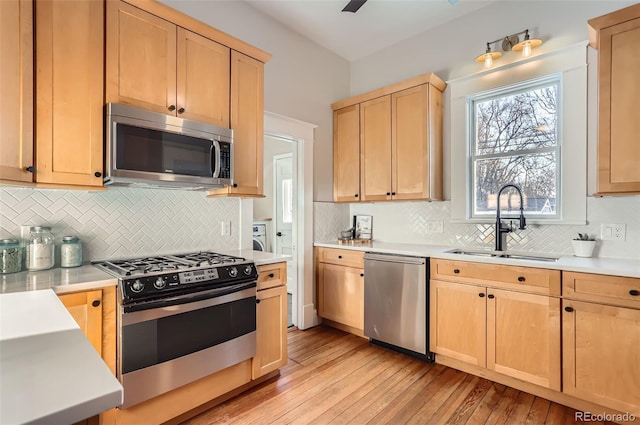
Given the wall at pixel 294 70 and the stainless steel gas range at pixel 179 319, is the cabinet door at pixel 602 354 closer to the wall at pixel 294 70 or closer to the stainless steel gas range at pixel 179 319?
the stainless steel gas range at pixel 179 319

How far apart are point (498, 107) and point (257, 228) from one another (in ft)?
12.7

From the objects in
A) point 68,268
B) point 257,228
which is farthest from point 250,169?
point 257,228

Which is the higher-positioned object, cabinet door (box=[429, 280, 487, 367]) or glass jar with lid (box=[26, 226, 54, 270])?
glass jar with lid (box=[26, 226, 54, 270])

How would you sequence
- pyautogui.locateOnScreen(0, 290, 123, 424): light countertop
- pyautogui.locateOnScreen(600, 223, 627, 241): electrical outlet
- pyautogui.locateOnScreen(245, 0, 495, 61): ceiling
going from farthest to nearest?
pyautogui.locateOnScreen(245, 0, 495, 61): ceiling
pyautogui.locateOnScreen(600, 223, 627, 241): electrical outlet
pyautogui.locateOnScreen(0, 290, 123, 424): light countertop

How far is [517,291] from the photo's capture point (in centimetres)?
227

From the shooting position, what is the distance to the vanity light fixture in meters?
2.69

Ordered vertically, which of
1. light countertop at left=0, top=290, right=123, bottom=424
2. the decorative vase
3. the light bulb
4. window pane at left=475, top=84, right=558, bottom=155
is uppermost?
the light bulb

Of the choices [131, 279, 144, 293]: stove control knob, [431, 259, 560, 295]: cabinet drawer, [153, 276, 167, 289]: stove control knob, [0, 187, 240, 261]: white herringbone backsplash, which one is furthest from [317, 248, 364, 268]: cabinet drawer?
[131, 279, 144, 293]: stove control knob

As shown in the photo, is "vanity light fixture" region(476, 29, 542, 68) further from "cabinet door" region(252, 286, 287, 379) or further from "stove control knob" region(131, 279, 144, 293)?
"stove control knob" region(131, 279, 144, 293)

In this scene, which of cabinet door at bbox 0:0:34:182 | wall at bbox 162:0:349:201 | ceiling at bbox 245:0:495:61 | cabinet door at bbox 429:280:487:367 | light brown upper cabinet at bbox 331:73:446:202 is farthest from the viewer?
light brown upper cabinet at bbox 331:73:446:202

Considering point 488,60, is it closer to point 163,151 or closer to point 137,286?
point 163,151

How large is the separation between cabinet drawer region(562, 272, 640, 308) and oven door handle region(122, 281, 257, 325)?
2100 mm

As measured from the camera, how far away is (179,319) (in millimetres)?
1862

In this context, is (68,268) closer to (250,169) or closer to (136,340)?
(136,340)
